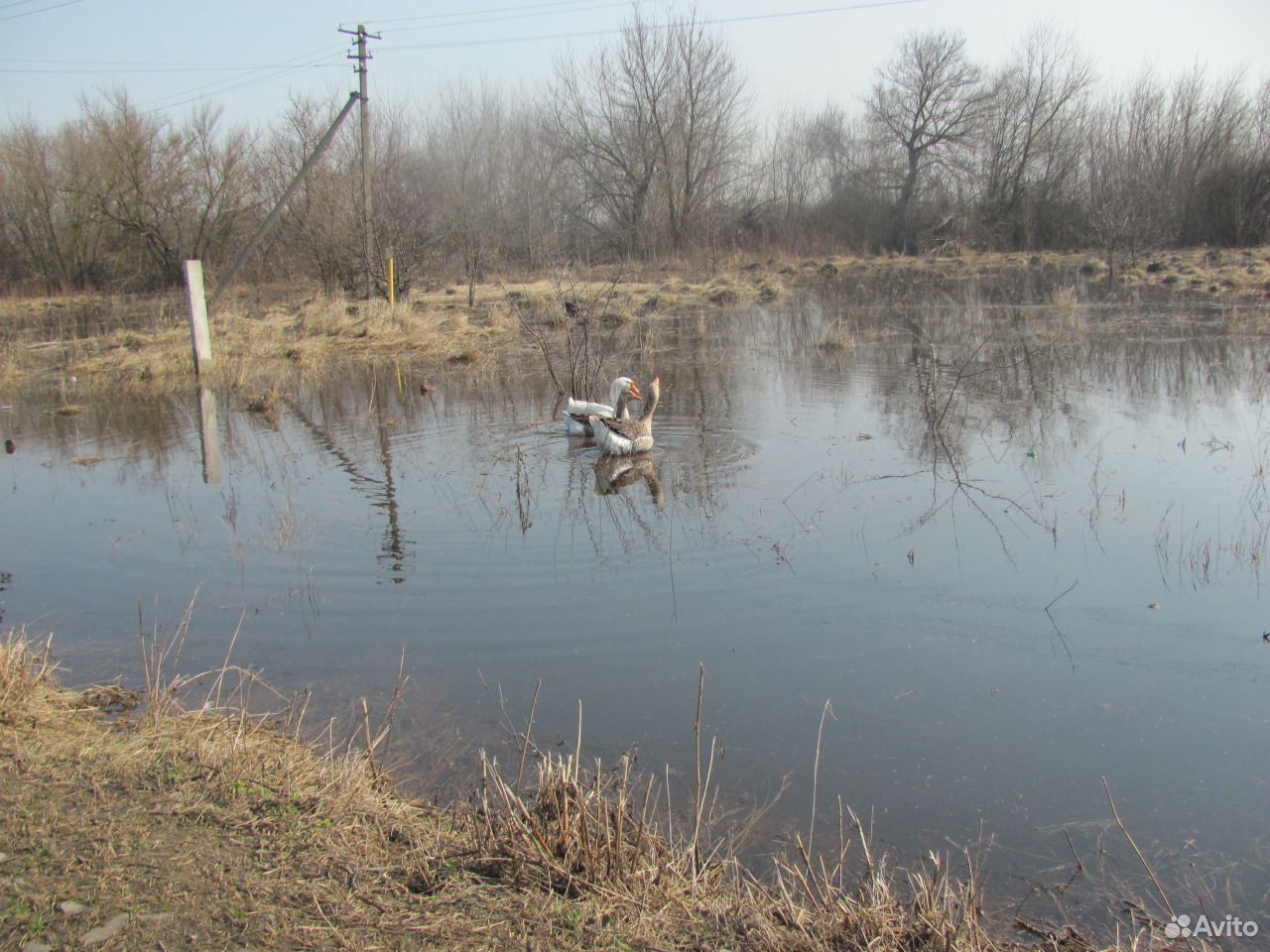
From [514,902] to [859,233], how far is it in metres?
45.4

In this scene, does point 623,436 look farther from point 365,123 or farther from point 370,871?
point 365,123

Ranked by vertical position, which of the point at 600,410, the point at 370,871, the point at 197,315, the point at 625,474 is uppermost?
the point at 197,315

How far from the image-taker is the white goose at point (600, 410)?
34.0 ft

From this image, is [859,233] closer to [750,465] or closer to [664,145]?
[664,145]

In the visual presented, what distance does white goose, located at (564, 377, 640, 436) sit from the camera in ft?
34.0

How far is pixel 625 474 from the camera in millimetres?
9297

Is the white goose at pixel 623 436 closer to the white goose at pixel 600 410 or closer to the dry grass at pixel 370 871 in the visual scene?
the white goose at pixel 600 410

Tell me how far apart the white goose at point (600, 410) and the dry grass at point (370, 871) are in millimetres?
6696

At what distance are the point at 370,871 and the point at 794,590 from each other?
3690mm

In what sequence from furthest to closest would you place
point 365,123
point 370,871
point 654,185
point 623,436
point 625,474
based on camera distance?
point 654,185
point 365,123
point 623,436
point 625,474
point 370,871

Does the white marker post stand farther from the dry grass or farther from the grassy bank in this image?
the dry grass

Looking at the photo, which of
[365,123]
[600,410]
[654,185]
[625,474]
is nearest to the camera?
[625,474]

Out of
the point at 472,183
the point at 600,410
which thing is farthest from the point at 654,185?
the point at 600,410

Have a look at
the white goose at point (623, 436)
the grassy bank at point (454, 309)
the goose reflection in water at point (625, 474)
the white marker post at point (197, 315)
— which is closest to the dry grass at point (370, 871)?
the goose reflection in water at point (625, 474)
